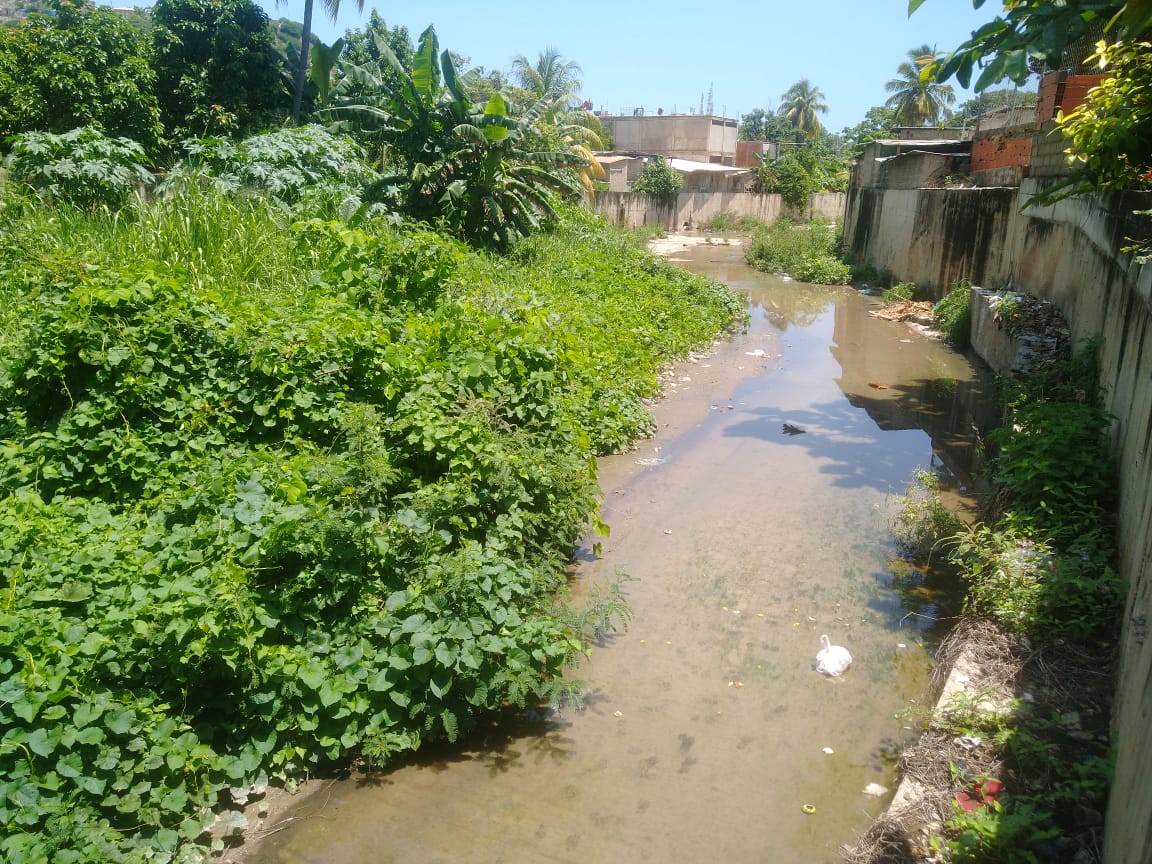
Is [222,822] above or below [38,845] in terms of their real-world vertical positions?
below

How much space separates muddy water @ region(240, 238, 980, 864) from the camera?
11.4ft

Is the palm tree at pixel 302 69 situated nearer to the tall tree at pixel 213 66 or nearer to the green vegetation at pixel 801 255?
the tall tree at pixel 213 66

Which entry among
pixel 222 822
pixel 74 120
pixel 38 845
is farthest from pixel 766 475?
pixel 74 120

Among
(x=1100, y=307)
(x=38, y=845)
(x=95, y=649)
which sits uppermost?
(x=1100, y=307)

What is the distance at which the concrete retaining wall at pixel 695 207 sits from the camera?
30.4 meters

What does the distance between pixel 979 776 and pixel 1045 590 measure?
1.38 metres

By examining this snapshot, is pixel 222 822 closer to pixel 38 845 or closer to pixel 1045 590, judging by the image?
pixel 38 845

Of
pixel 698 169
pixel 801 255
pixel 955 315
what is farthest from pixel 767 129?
pixel 955 315

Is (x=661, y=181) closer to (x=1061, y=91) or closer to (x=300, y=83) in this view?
(x=300, y=83)

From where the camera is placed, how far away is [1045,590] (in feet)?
14.0

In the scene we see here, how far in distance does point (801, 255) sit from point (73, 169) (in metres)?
17.6

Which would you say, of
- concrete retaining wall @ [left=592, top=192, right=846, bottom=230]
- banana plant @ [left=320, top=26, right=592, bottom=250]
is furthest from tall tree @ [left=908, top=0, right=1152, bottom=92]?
concrete retaining wall @ [left=592, top=192, right=846, bottom=230]

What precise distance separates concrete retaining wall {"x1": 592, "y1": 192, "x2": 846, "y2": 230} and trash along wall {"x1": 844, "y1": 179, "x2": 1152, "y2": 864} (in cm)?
1368

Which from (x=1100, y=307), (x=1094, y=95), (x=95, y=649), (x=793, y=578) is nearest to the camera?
(x=95, y=649)
